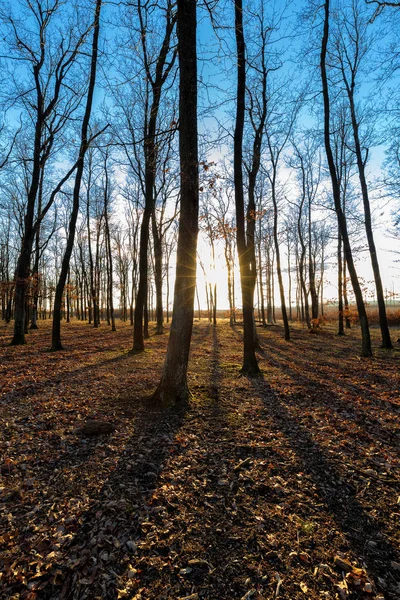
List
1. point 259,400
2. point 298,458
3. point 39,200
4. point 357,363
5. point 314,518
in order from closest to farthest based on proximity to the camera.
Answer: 1. point 314,518
2. point 298,458
3. point 259,400
4. point 357,363
5. point 39,200

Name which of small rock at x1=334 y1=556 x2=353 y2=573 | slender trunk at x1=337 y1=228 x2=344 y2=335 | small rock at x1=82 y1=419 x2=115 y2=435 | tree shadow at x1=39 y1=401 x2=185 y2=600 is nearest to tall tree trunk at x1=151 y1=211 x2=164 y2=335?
slender trunk at x1=337 y1=228 x2=344 y2=335

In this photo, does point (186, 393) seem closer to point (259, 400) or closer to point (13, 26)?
point (259, 400)

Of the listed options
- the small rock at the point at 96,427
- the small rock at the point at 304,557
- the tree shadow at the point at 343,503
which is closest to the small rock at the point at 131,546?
the small rock at the point at 304,557

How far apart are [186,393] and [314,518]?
3090 mm

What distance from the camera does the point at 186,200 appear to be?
517 centimetres

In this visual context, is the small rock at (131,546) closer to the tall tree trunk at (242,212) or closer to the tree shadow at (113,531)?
the tree shadow at (113,531)

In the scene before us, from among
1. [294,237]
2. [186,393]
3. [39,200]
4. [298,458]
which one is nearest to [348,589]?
[298,458]

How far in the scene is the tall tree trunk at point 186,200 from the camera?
16.7ft

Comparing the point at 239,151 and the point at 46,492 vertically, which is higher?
the point at 239,151

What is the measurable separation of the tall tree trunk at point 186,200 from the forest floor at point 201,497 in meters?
1.01

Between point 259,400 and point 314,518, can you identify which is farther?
point 259,400

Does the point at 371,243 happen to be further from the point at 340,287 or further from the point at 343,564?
the point at 343,564

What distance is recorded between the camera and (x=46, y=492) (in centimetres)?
302

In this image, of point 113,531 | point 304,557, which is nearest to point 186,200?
point 113,531
